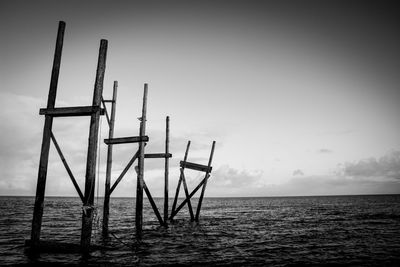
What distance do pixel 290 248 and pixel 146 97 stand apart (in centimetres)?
866

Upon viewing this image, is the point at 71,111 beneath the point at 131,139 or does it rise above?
above

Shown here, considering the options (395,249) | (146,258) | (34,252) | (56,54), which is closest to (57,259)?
(34,252)

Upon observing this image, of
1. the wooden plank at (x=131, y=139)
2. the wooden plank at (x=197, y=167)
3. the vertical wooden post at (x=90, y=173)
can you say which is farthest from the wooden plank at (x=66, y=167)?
the wooden plank at (x=197, y=167)

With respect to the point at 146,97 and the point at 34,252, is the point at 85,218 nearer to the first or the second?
the point at 34,252

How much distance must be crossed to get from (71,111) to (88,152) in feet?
4.29

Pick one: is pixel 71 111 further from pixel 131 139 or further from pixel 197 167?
pixel 197 167

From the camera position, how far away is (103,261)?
7.76 meters

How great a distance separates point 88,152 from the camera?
7102 millimetres

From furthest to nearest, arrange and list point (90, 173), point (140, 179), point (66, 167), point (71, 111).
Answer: point (140, 179) < point (66, 167) < point (71, 111) < point (90, 173)

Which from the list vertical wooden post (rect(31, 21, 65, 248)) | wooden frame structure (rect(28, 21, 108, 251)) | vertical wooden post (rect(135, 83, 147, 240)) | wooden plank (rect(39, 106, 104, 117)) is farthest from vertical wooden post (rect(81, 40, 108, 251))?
vertical wooden post (rect(135, 83, 147, 240))

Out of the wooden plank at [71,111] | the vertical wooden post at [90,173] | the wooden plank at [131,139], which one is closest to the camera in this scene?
the vertical wooden post at [90,173]

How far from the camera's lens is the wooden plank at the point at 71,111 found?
7.23 meters

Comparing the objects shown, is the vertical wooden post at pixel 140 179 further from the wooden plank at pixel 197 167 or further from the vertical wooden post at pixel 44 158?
the wooden plank at pixel 197 167

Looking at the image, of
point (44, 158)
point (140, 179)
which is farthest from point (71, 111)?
point (140, 179)
